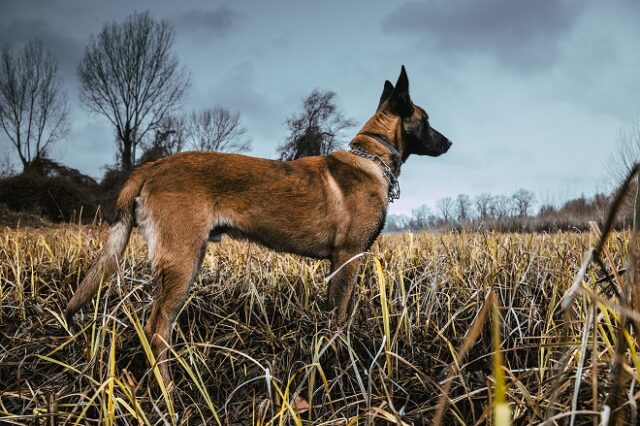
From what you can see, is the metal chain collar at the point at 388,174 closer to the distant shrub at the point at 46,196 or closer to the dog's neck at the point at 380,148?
the dog's neck at the point at 380,148

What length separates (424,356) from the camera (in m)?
1.90

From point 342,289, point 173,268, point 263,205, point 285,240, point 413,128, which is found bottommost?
point 342,289

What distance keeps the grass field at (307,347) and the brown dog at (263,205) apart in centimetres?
19

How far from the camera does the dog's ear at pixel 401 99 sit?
3.03 m

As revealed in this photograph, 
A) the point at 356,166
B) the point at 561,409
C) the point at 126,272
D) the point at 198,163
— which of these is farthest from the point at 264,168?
the point at 561,409

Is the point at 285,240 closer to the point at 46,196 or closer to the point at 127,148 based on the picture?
the point at 46,196

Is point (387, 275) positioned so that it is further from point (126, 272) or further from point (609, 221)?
point (609, 221)

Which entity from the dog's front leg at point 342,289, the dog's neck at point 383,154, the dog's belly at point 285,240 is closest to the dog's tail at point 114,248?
the dog's belly at point 285,240

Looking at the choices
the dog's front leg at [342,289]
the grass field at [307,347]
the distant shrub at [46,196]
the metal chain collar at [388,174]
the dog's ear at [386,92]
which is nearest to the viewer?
the grass field at [307,347]

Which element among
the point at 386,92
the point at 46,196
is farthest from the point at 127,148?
the point at 386,92

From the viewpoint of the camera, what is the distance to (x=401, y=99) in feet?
10.3

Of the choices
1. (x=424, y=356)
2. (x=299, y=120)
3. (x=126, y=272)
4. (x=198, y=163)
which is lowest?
(x=424, y=356)

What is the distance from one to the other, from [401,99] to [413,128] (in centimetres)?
26

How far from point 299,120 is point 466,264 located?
18.3 meters
